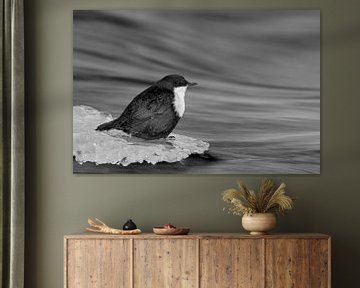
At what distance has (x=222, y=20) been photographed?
5.78 metres

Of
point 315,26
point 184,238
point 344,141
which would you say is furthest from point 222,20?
Answer: point 184,238

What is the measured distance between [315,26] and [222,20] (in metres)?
0.73

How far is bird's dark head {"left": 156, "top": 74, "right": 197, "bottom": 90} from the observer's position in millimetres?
5762

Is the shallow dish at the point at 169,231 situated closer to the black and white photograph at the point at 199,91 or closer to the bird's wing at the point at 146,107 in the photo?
the black and white photograph at the point at 199,91

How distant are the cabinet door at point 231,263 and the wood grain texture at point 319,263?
14.5 inches

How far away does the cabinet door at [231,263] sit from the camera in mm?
5258

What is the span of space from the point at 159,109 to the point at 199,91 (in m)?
0.35

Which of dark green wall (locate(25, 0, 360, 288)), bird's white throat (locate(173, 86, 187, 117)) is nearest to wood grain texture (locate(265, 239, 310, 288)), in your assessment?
dark green wall (locate(25, 0, 360, 288))

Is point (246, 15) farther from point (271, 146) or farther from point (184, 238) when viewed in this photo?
point (184, 238)

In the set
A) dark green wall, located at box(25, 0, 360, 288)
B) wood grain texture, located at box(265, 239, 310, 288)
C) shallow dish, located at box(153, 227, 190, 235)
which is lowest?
wood grain texture, located at box(265, 239, 310, 288)

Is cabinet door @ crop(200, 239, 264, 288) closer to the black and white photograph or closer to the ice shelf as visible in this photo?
the black and white photograph

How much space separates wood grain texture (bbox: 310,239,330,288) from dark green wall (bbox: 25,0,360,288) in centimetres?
44

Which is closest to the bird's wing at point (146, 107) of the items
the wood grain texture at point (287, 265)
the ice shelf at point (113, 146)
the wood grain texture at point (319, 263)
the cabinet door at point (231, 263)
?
the ice shelf at point (113, 146)

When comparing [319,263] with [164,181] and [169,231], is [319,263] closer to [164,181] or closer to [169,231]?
[169,231]
